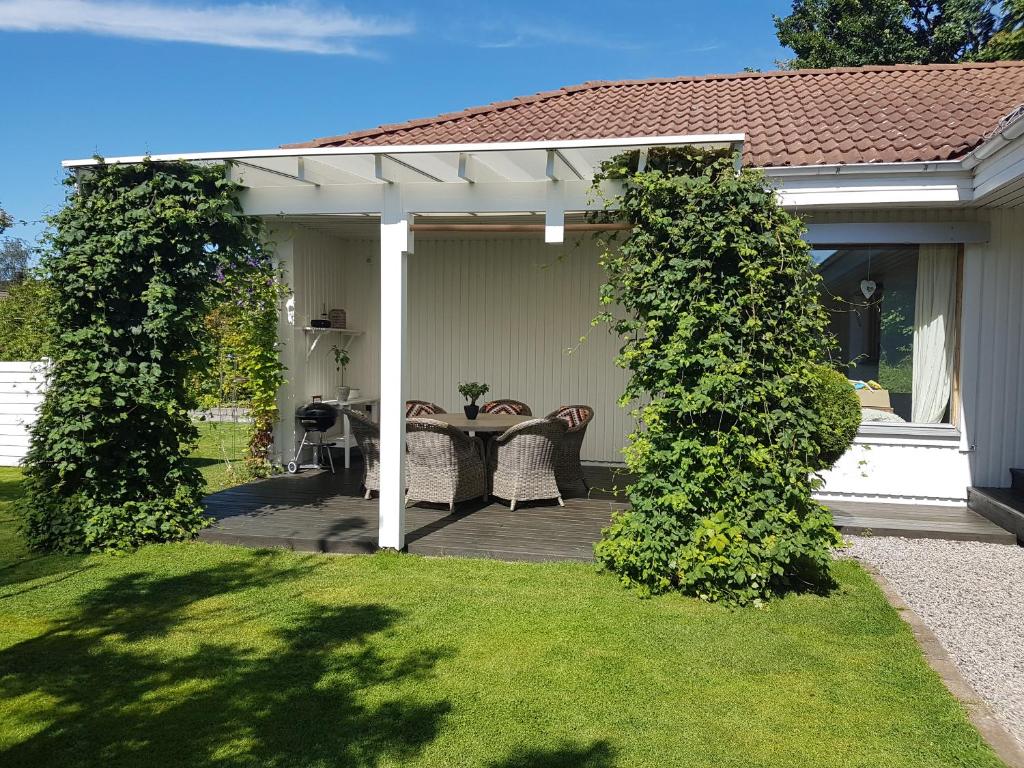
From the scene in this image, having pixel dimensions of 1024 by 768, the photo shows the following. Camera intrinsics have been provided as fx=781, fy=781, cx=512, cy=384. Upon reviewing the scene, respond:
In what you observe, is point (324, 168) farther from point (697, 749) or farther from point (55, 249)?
point (697, 749)

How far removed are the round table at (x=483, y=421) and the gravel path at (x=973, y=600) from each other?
11.1 feet

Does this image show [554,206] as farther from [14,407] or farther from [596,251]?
[14,407]

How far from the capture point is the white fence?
1095 centimetres

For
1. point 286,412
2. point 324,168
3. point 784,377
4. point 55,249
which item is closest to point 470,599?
point 784,377

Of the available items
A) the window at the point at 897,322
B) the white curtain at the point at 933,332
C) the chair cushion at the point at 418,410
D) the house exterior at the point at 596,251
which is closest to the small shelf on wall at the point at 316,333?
the house exterior at the point at 596,251

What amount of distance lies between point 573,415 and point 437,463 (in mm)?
1785

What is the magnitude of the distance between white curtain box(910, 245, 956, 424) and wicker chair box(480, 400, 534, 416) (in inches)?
166

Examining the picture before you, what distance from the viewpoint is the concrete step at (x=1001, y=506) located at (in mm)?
6570

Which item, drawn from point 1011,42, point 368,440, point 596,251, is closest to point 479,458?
point 368,440

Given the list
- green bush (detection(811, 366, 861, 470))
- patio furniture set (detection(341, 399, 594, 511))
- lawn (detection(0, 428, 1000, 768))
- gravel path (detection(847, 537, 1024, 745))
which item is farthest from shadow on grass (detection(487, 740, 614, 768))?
patio furniture set (detection(341, 399, 594, 511))

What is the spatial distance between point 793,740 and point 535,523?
148 inches

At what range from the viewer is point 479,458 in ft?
25.4

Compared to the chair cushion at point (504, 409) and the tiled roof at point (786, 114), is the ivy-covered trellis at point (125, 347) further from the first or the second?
the chair cushion at point (504, 409)

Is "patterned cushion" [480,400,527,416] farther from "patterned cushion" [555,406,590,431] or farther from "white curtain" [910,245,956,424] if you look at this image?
"white curtain" [910,245,956,424]
